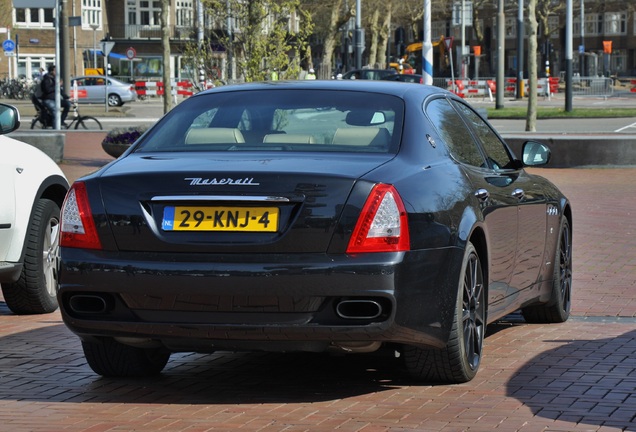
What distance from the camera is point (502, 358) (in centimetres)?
702

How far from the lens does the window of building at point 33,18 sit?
93188 millimetres

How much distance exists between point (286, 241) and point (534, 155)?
8.52 feet

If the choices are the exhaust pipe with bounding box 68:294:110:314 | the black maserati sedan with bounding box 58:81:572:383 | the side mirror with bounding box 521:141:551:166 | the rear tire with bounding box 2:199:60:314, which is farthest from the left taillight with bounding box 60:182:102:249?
the side mirror with bounding box 521:141:551:166

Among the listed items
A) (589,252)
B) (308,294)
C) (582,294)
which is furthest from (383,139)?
(589,252)

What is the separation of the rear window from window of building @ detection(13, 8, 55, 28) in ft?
293

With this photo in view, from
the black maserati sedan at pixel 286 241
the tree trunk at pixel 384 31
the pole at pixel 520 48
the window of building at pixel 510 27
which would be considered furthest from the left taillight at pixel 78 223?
the window of building at pixel 510 27

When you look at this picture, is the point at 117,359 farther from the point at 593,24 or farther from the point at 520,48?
the point at 593,24

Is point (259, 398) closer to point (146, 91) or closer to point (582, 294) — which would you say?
point (582, 294)

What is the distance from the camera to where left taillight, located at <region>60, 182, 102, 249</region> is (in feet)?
19.0

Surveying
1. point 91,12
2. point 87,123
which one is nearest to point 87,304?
point 87,123

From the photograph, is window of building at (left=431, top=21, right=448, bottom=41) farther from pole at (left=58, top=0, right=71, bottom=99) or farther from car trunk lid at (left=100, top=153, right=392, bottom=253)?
car trunk lid at (left=100, top=153, right=392, bottom=253)

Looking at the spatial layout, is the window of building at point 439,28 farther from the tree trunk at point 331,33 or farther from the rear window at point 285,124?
the rear window at point 285,124

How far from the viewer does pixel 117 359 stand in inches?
254

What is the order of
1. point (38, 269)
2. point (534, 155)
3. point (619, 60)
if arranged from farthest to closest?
point (619, 60) < point (38, 269) < point (534, 155)
